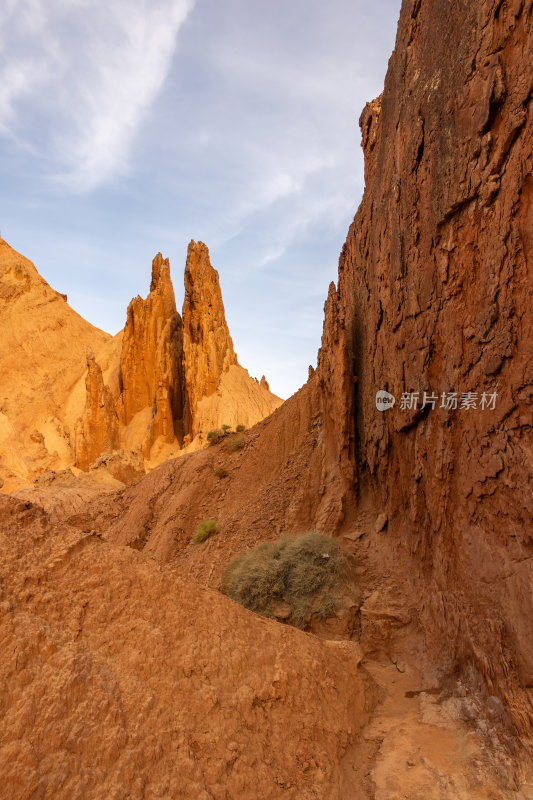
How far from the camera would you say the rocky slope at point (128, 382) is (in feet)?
126

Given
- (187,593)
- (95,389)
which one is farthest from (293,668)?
(95,389)

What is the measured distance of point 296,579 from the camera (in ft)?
30.6

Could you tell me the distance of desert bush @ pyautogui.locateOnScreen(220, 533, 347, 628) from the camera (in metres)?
8.98

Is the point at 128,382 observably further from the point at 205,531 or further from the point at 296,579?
the point at 296,579

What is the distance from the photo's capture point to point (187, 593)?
4.95 meters

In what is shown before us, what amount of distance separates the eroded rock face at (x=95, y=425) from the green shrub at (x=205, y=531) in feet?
81.4

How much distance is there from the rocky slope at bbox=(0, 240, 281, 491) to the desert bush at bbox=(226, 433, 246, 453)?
1626 cm

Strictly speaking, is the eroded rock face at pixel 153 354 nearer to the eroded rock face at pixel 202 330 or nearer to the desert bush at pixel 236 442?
the eroded rock face at pixel 202 330

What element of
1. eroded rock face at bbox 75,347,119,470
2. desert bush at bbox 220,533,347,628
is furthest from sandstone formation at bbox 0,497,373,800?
eroded rock face at bbox 75,347,119,470

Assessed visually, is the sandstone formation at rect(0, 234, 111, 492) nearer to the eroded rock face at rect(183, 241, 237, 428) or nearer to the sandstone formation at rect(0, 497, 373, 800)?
the eroded rock face at rect(183, 241, 237, 428)

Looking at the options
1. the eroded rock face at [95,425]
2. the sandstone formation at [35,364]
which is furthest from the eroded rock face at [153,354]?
the sandstone formation at [35,364]

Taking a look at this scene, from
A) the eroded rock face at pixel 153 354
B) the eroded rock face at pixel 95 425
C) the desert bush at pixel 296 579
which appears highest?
the eroded rock face at pixel 153 354

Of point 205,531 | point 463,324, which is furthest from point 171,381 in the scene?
point 463,324

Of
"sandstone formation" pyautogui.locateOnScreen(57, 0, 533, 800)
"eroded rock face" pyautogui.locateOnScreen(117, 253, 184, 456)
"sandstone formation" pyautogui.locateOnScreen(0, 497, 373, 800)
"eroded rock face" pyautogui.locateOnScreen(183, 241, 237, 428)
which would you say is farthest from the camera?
"eroded rock face" pyautogui.locateOnScreen(117, 253, 184, 456)
